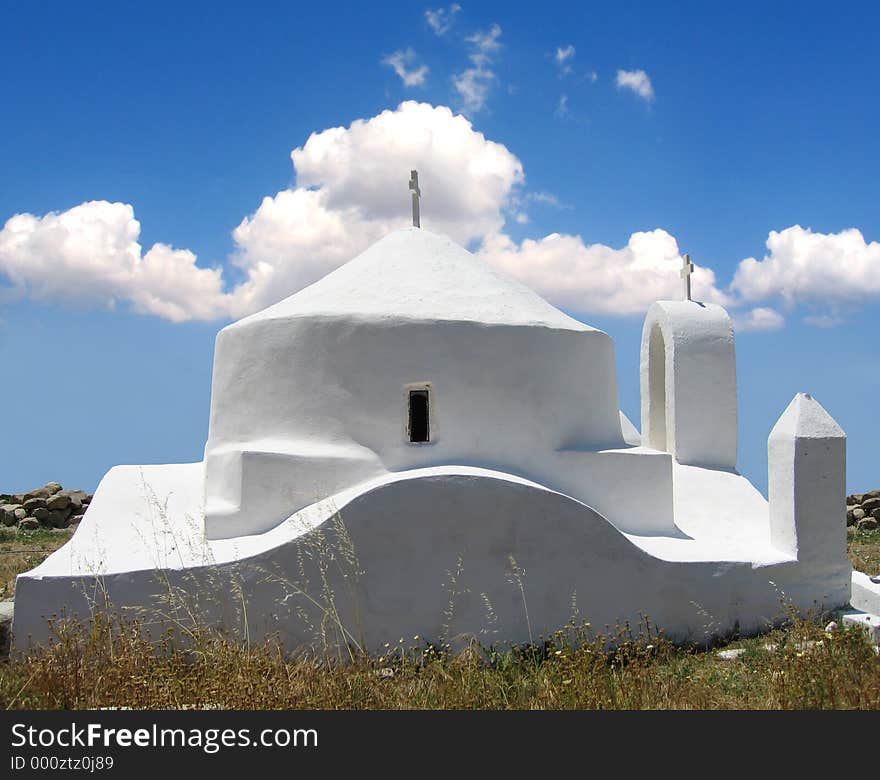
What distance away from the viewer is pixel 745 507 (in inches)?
395

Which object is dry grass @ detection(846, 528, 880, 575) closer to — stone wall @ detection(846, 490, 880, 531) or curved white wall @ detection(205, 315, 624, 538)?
stone wall @ detection(846, 490, 880, 531)

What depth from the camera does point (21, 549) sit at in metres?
16.8

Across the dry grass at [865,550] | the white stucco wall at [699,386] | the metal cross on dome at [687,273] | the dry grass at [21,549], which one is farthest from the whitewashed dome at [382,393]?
the dry grass at [865,550]

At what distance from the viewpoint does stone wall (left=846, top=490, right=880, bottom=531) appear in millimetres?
19797

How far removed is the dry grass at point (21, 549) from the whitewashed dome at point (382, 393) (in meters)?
5.03

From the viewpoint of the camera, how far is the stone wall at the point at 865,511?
19797mm

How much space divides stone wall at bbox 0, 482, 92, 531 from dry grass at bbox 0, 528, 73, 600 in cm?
41

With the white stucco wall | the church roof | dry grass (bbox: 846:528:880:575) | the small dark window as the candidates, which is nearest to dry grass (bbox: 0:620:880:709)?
the small dark window

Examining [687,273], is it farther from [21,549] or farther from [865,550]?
[21,549]

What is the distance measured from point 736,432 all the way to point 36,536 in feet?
52.3

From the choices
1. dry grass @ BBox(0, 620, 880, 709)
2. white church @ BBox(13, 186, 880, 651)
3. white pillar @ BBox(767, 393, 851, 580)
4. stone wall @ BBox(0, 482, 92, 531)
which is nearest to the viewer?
dry grass @ BBox(0, 620, 880, 709)

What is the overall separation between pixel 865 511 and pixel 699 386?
1290cm

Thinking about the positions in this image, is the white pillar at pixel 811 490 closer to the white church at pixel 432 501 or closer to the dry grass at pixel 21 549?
the white church at pixel 432 501

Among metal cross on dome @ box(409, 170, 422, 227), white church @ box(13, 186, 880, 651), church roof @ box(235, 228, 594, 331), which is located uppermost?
metal cross on dome @ box(409, 170, 422, 227)
